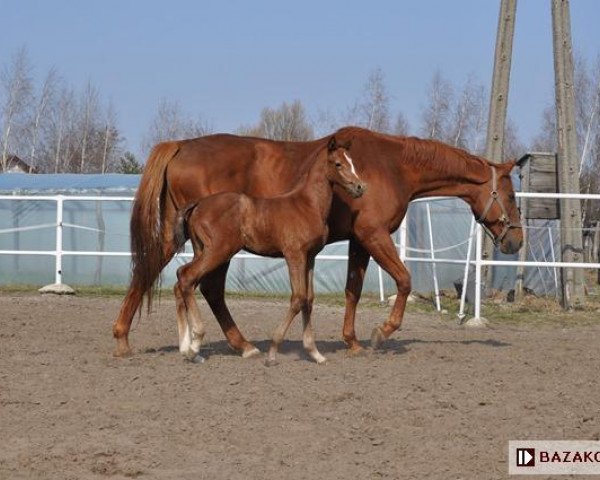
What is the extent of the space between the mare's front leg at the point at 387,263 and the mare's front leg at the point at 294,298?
84 cm

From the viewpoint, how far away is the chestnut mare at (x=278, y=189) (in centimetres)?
808

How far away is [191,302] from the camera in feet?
24.9

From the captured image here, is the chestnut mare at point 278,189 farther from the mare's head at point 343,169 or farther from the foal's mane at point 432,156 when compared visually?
the mare's head at point 343,169

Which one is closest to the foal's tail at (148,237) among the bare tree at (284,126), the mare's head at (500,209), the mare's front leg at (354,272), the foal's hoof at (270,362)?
the foal's hoof at (270,362)

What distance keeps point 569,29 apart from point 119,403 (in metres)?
12.0

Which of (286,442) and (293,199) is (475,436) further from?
(293,199)

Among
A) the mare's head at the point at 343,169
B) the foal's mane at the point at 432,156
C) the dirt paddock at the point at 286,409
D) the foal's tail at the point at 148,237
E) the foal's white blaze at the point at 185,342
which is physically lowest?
the dirt paddock at the point at 286,409

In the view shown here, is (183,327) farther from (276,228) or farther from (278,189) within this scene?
(278,189)

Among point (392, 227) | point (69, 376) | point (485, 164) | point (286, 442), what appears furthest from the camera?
point (485, 164)

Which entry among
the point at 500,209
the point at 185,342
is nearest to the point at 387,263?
the point at 500,209

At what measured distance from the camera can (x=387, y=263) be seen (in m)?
8.16

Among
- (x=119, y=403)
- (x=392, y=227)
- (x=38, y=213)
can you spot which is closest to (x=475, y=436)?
(x=119, y=403)

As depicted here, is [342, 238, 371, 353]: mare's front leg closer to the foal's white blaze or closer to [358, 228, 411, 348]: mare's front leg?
[358, 228, 411, 348]: mare's front leg

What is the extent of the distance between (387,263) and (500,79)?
8383mm
